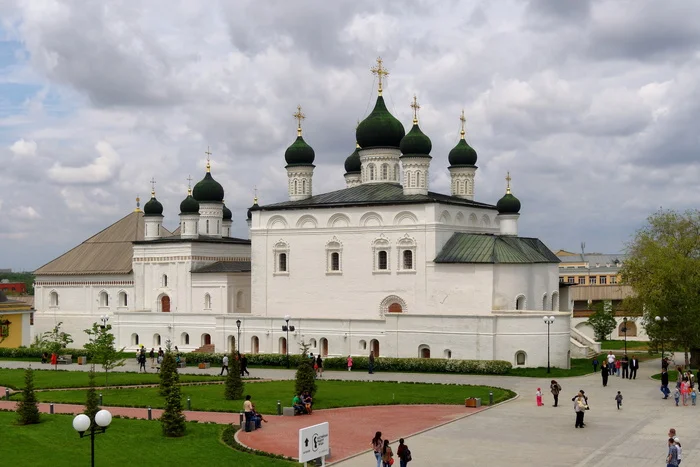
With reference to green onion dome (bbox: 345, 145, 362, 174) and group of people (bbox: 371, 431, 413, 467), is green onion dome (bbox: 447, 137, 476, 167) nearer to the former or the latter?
green onion dome (bbox: 345, 145, 362, 174)

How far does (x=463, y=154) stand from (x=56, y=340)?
77.2 feet

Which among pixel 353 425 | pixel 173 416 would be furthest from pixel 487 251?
pixel 173 416

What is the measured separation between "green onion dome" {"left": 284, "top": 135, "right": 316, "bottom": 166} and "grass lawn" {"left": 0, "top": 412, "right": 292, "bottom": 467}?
26168 mm

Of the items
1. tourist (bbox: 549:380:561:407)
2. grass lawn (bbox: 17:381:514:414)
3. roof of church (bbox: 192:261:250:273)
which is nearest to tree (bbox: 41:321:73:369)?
roof of church (bbox: 192:261:250:273)

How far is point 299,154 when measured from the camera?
160 feet

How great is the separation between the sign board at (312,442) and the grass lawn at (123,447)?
206 cm

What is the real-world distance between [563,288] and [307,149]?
15.2 m

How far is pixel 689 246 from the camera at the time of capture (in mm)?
39281

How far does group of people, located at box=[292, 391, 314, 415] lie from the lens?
25.2 m

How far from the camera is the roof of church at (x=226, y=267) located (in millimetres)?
49375

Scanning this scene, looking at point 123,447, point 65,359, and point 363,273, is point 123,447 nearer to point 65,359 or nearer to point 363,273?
point 363,273

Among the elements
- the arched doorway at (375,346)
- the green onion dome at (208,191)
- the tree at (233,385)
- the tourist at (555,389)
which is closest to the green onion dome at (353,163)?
the green onion dome at (208,191)

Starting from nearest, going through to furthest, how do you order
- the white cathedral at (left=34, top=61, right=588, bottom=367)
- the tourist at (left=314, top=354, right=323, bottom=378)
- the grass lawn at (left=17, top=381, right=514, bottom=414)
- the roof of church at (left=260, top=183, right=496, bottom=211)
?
the grass lawn at (left=17, top=381, right=514, bottom=414)
the tourist at (left=314, top=354, right=323, bottom=378)
the white cathedral at (left=34, top=61, right=588, bottom=367)
the roof of church at (left=260, top=183, right=496, bottom=211)

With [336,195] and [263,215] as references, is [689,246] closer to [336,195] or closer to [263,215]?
[336,195]
